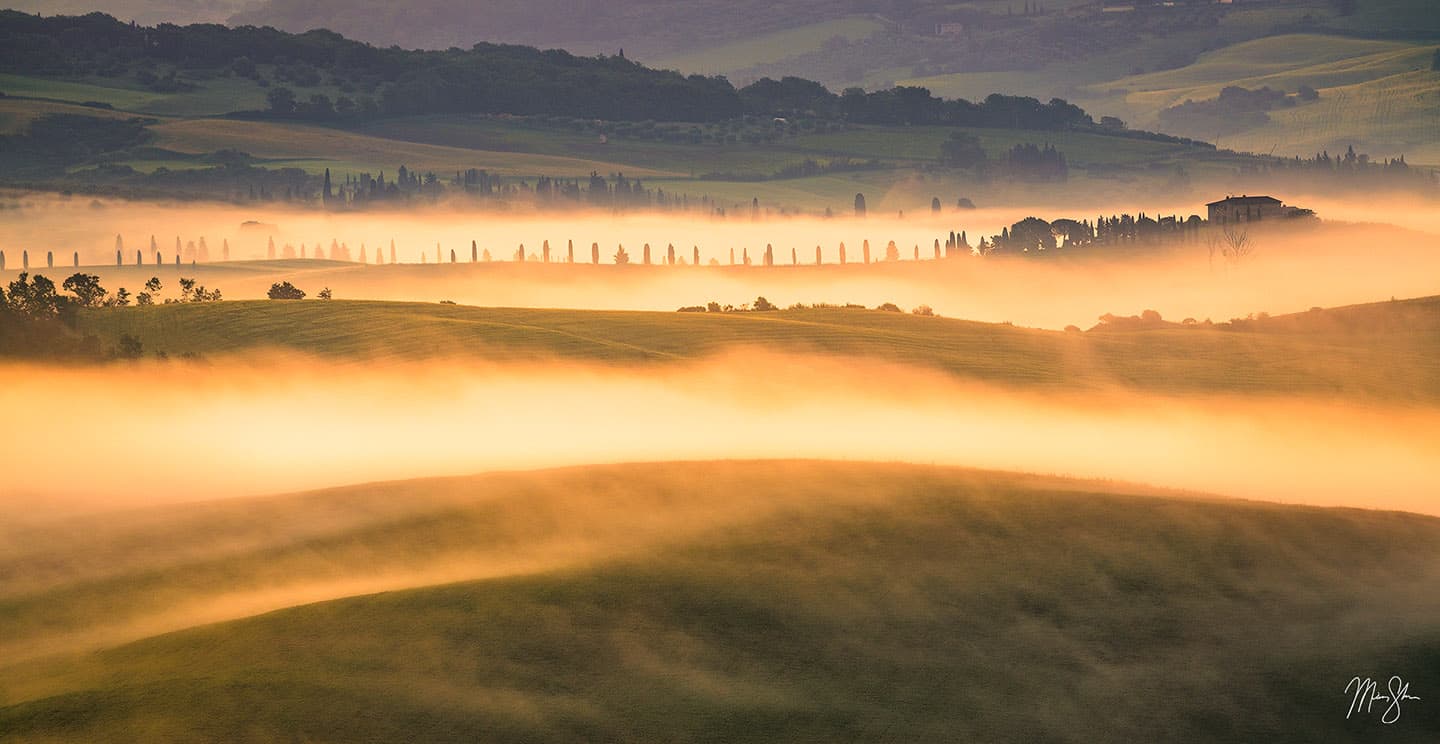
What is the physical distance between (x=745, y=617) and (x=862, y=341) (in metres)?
112

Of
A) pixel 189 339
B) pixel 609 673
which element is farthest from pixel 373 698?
pixel 189 339

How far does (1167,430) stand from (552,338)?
60985 mm

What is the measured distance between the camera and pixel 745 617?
2468 inches

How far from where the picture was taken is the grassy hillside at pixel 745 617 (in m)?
55.2

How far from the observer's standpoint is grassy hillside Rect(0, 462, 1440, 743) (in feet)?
181

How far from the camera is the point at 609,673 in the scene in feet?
189
